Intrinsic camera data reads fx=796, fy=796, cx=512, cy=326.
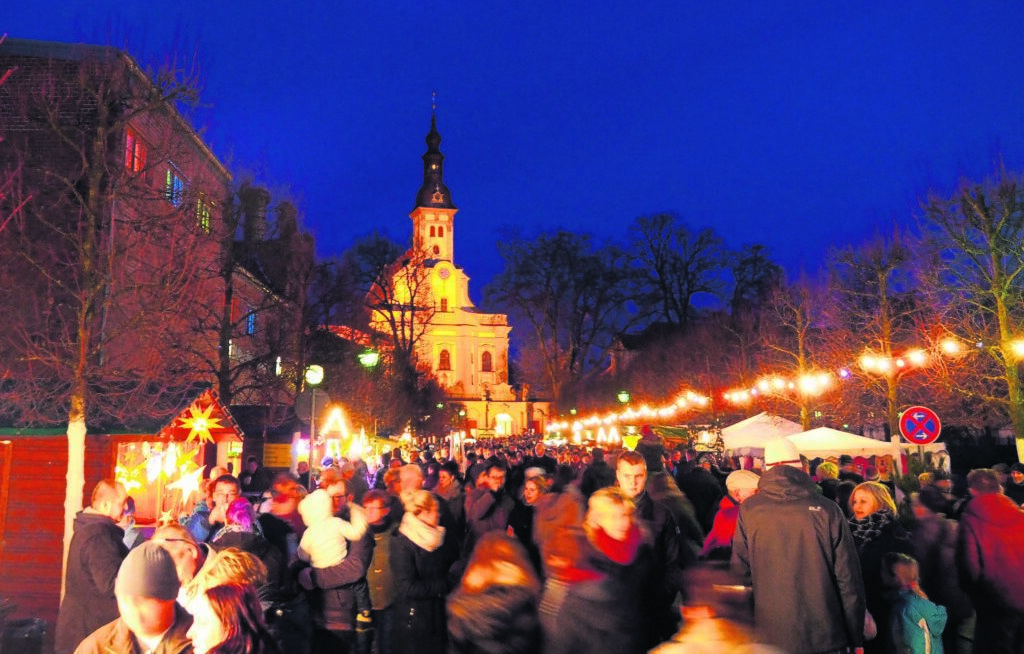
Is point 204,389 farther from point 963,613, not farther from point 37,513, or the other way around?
point 963,613

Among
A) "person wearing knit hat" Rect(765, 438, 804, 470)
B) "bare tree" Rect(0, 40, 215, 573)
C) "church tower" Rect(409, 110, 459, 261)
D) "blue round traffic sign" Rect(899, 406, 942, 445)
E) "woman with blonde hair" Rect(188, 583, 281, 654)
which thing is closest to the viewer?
"woman with blonde hair" Rect(188, 583, 281, 654)

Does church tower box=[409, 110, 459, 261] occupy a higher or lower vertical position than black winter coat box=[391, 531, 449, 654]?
higher

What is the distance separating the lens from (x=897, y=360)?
56.1 ft

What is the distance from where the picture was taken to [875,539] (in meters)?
5.93

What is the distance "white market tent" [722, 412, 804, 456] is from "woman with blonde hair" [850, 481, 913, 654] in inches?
675

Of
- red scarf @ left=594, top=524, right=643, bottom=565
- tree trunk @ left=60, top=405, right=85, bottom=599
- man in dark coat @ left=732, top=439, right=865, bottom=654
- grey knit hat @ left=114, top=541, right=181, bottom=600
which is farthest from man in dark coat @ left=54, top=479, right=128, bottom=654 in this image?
man in dark coat @ left=732, top=439, right=865, bottom=654

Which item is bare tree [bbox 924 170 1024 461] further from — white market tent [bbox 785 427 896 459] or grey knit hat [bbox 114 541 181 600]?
grey knit hat [bbox 114 541 181 600]

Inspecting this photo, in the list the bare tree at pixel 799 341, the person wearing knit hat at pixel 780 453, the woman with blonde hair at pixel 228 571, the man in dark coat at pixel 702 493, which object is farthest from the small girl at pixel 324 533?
the bare tree at pixel 799 341

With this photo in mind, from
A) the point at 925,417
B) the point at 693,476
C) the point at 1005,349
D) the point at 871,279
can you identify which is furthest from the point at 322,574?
the point at 871,279

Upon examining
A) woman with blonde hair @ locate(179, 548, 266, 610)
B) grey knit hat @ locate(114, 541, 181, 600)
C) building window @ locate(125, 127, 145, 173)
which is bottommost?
woman with blonde hair @ locate(179, 548, 266, 610)

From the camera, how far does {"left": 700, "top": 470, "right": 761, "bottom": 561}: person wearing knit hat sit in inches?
255

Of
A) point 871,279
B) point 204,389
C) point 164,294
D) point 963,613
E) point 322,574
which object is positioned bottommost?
point 963,613

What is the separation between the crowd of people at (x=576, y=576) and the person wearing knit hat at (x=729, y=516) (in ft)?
0.06

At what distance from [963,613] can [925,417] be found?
24.0ft
